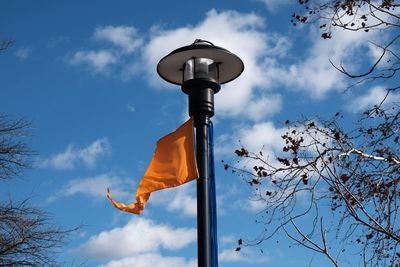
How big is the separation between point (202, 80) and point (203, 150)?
62 centimetres

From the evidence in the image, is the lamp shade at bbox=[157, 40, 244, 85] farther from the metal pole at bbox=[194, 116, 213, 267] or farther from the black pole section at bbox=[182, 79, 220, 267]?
the metal pole at bbox=[194, 116, 213, 267]

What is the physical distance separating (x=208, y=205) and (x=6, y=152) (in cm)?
884

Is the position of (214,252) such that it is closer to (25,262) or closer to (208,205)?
(208,205)

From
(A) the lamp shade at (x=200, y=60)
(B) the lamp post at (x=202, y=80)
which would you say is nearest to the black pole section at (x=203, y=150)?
(B) the lamp post at (x=202, y=80)

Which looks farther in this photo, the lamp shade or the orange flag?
the orange flag

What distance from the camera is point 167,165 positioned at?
214 inches

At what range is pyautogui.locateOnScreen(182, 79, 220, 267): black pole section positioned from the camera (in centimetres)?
461

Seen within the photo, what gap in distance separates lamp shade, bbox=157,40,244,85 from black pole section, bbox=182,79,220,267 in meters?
0.16

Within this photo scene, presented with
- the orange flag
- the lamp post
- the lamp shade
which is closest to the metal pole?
the lamp post

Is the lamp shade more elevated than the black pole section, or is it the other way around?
the lamp shade

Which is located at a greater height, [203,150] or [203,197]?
[203,150]

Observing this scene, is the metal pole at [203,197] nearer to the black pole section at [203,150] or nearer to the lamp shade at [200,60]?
the black pole section at [203,150]

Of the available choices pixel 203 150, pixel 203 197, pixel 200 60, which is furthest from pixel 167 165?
pixel 200 60

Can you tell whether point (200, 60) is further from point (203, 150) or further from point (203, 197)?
point (203, 197)
